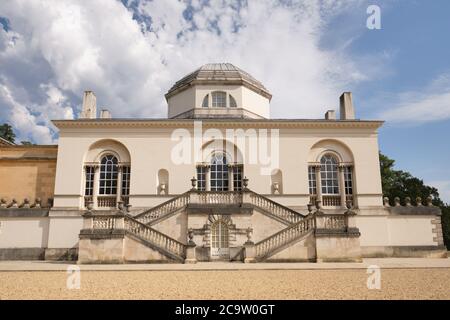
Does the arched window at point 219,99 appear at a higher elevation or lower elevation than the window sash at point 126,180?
higher

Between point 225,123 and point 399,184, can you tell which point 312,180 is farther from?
point 399,184

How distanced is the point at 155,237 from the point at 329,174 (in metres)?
12.3

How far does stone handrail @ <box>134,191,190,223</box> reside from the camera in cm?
1858

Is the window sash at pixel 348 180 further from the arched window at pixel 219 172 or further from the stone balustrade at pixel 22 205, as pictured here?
the stone balustrade at pixel 22 205

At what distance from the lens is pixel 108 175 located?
2236 centimetres

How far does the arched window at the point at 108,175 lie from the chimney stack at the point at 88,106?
4048 millimetres

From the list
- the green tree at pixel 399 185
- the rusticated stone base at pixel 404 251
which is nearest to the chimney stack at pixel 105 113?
the rusticated stone base at pixel 404 251

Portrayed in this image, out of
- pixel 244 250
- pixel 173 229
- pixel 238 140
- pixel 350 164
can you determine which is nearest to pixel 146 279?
pixel 244 250

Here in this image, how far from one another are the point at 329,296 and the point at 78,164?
18.9m

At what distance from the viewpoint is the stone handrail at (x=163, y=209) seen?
1858 centimetres

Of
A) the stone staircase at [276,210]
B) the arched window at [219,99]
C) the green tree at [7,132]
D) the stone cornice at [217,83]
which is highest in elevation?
the green tree at [7,132]
